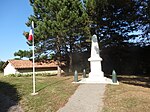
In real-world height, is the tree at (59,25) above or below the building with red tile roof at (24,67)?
above

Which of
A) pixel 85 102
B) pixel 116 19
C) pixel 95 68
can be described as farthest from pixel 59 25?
pixel 85 102

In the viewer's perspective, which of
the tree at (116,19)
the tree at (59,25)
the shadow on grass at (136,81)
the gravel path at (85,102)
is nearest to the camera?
the gravel path at (85,102)

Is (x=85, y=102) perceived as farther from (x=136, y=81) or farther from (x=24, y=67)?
(x=24, y=67)

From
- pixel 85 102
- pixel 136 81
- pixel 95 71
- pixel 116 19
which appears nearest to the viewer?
pixel 85 102

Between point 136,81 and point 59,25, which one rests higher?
point 59,25

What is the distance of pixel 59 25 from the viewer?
23.0 metres

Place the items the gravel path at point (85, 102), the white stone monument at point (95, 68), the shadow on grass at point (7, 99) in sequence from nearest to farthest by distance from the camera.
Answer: the gravel path at point (85, 102), the shadow on grass at point (7, 99), the white stone monument at point (95, 68)

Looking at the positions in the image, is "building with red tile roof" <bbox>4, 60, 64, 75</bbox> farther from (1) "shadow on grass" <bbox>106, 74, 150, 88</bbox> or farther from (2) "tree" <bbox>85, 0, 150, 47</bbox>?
(1) "shadow on grass" <bbox>106, 74, 150, 88</bbox>

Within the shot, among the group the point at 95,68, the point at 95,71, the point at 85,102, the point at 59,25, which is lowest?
the point at 85,102

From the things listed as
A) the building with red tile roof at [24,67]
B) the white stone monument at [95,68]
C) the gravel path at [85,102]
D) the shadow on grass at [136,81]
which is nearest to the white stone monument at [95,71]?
the white stone monument at [95,68]

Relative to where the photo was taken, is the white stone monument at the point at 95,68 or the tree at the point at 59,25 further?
the tree at the point at 59,25

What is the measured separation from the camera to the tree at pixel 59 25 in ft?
76.4

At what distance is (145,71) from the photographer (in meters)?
33.9

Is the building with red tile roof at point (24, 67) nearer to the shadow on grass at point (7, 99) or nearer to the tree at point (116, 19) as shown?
the tree at point (116, 19)
